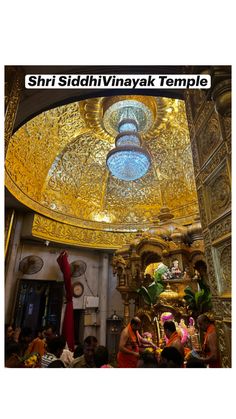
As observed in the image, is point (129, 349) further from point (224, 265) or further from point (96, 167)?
point (96, 167)

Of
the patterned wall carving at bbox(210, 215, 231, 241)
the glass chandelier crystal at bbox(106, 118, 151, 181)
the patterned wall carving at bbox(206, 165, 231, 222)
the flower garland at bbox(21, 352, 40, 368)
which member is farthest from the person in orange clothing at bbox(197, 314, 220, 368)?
the glass chandelier crystal at bbox(106, 118, 151, 181)

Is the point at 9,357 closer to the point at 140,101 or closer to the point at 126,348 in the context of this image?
the point at 126,348

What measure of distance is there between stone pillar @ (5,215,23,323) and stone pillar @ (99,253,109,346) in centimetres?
348

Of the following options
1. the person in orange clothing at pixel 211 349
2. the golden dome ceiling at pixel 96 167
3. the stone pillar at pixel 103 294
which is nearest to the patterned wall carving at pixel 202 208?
the person in orange clothing at pixel 211 349

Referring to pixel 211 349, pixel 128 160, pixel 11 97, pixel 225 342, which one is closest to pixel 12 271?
pixel 128 160

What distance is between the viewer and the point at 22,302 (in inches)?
316

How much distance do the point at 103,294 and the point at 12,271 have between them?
12.6 feet

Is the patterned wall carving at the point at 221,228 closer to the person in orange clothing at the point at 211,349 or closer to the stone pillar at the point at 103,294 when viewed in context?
the person in orange clothing at the point at 211,349

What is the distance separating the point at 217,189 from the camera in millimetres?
2080

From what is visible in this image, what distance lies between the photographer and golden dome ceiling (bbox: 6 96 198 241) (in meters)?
7.15

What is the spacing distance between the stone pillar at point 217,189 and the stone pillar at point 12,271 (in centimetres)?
678

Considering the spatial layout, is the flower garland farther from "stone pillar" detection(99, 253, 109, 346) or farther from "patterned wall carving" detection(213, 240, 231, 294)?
"stone pillar" detection(99, 253, 109, 346)

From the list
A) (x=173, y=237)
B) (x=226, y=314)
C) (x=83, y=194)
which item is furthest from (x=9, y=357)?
(x=83, y=194)

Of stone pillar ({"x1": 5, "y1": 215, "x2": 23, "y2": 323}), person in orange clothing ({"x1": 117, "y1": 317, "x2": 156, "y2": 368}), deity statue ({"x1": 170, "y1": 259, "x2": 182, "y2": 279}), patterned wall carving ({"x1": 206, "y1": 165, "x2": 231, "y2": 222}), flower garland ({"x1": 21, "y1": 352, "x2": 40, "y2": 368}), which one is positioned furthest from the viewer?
stone pillar ({"x1": 5, "y1": 215, "x2": 23, "y2": 323})
